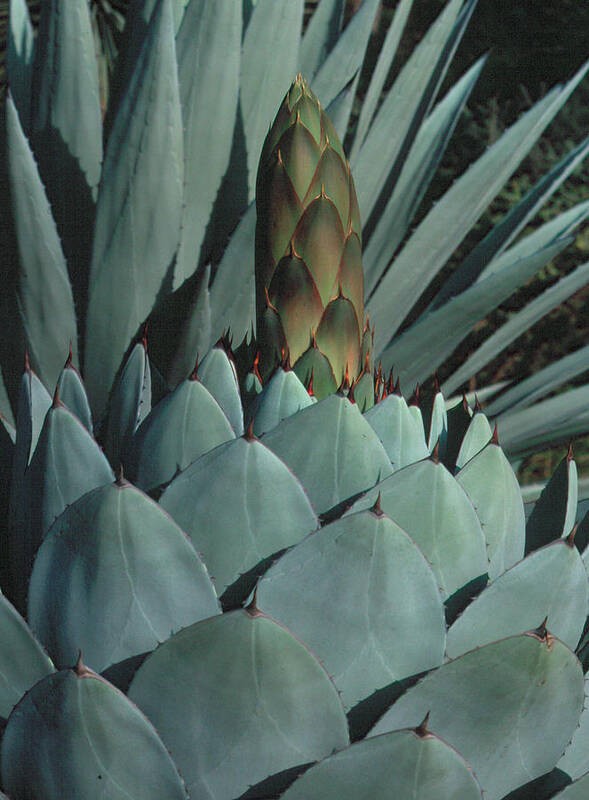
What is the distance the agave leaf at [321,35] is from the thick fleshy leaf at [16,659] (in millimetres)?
1091

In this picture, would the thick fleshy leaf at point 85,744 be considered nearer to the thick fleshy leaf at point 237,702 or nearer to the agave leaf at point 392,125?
the thick fleshy leaf at point 237,702

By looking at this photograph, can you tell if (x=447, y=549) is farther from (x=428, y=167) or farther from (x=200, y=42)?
(x=428, y=167)

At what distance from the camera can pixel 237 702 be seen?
1.73 feet

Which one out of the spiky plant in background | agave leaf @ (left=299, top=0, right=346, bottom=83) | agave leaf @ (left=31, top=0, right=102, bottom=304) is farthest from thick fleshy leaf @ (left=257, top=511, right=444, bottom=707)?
agave leaf @ (left=299, top=0, right=346, bottom=83)

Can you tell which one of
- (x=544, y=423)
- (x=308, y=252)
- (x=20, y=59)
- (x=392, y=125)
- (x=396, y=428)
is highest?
(x=20, y=59)

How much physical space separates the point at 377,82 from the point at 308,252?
33.1 inches

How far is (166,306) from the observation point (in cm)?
100

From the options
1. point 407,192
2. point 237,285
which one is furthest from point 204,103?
point 407,192

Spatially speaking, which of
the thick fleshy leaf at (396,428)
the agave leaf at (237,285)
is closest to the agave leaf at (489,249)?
the agave leaf at (237,285)

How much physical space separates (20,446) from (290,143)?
314mm

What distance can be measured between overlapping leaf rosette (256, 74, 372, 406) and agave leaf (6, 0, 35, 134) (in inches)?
22.8

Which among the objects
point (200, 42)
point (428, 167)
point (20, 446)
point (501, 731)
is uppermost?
point (200, 42)

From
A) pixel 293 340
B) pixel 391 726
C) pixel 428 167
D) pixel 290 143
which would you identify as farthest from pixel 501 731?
pixel 428 167

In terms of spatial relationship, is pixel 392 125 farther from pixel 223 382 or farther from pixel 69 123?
pixel 223 382
